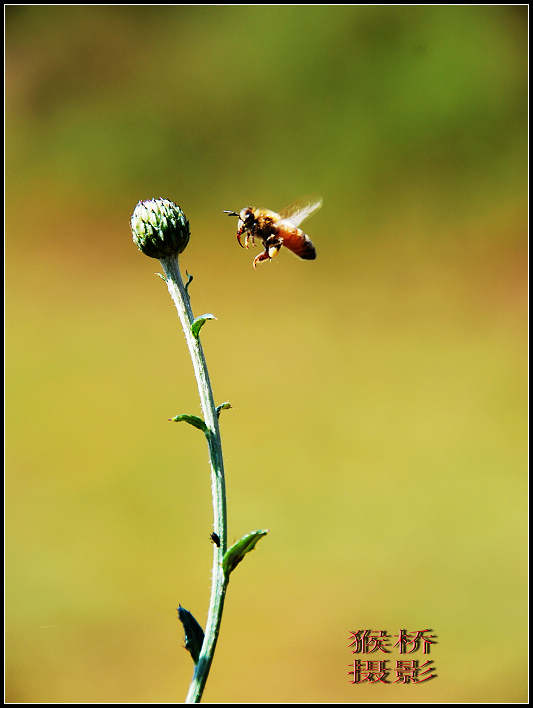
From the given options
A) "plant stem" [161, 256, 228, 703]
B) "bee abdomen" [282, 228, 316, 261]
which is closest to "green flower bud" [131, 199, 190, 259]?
"plant stem" [161, 256, 228, 703]

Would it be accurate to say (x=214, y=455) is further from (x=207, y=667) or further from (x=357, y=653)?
(x=357, y=653)

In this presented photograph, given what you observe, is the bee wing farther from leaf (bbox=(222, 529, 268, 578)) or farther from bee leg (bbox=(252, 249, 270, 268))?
leaf (bbox=(222, 529, 268, 578))

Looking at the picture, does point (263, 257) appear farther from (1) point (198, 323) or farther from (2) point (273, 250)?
(1) point (198, 323)

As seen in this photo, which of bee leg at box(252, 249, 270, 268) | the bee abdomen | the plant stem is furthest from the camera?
the bee abdomen

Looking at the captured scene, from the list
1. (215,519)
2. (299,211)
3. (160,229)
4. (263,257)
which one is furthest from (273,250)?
(215,519)

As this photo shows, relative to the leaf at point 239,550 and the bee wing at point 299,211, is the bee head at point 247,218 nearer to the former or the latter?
the bee wing at point 299,211

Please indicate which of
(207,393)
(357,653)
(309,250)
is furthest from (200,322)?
(357,653)

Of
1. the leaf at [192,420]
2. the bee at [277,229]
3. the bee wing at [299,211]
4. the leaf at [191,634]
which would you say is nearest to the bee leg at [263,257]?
the bee at [277,229]
